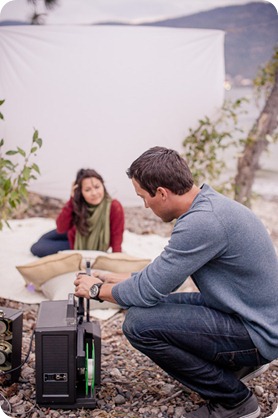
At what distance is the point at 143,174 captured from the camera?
1952mm

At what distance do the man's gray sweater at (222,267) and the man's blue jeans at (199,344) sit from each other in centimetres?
4

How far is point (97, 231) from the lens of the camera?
3627mm

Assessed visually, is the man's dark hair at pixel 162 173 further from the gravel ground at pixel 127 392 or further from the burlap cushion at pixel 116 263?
the burlap cushion at pixel 116 263

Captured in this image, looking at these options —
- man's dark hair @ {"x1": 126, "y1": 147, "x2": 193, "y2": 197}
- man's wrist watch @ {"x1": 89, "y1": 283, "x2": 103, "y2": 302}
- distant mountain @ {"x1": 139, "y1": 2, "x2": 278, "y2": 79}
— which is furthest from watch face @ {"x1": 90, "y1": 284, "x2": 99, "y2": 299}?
distant mountain @ {"x1": 139, "y1": 2, "x2": 278, "y2": 79}

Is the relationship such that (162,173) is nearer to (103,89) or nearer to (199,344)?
(199,344)

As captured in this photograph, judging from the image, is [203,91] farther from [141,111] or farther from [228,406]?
[228,406]

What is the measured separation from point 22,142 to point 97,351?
2627 mm

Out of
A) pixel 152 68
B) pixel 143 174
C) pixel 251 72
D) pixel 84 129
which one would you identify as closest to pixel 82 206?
pixel 84 129

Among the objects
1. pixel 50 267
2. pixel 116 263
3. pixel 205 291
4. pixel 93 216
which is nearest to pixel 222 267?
pixel 205 291

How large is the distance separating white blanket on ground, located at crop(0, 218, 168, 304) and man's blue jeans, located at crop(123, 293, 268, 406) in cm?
140

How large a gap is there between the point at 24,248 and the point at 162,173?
2442mm

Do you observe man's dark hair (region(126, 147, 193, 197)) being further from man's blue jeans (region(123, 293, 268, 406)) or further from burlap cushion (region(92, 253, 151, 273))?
burlap cushion (region(92, 253, 151, 273))

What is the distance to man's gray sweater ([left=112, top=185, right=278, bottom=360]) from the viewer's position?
184 centimetres

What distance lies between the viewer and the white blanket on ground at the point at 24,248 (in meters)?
3.35
